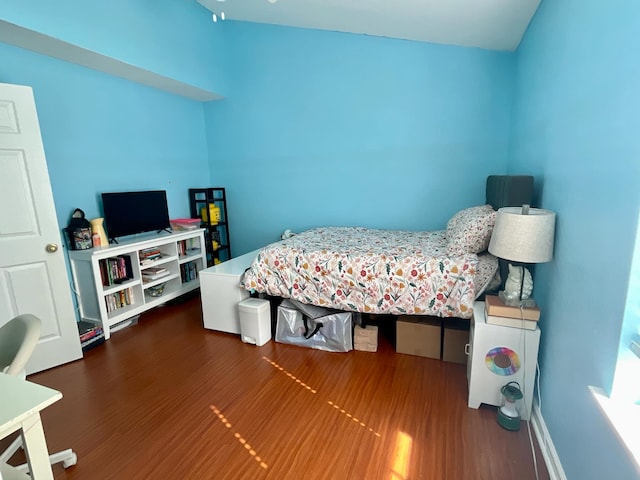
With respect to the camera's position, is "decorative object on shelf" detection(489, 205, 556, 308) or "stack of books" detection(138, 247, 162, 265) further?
"stack of books" detection(138, 247, 162, 265)

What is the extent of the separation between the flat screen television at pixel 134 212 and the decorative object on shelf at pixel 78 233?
0.22 metres

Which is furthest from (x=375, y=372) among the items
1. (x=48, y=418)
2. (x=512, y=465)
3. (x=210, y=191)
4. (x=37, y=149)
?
(x=210, y=191)

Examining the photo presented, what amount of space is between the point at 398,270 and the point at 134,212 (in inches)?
102

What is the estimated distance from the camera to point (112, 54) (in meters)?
2.59

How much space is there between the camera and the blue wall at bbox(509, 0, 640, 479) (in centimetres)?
104

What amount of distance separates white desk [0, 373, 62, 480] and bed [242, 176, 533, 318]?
1.72 meters

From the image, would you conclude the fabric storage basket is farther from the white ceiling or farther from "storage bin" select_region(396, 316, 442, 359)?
the white ceiling

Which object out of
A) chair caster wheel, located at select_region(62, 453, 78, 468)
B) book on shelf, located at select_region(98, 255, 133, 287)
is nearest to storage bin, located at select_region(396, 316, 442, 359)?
chair caster wheel, located at select_region(62, 453, 78, 468)

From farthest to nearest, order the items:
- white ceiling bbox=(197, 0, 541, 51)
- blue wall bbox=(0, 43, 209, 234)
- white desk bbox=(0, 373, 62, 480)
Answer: blue wall bbox=(0, 43, 209, 234)
white ceiling bbox=(197, 0, 541, 51)
white desk bbox=(0, 373, 62, 480)

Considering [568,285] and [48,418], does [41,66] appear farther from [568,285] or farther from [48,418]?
[568,285]

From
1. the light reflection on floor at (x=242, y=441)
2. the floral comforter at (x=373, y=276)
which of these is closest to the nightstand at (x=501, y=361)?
the floral comforter at (x=373, y=276)

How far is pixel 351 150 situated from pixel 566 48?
2171 millimetres

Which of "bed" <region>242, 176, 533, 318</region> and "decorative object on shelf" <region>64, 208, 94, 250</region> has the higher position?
"decorative object on shelf" <region>64, 208, 94, 250</region>

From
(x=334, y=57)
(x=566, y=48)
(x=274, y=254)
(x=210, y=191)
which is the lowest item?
(x=274, y=254)
